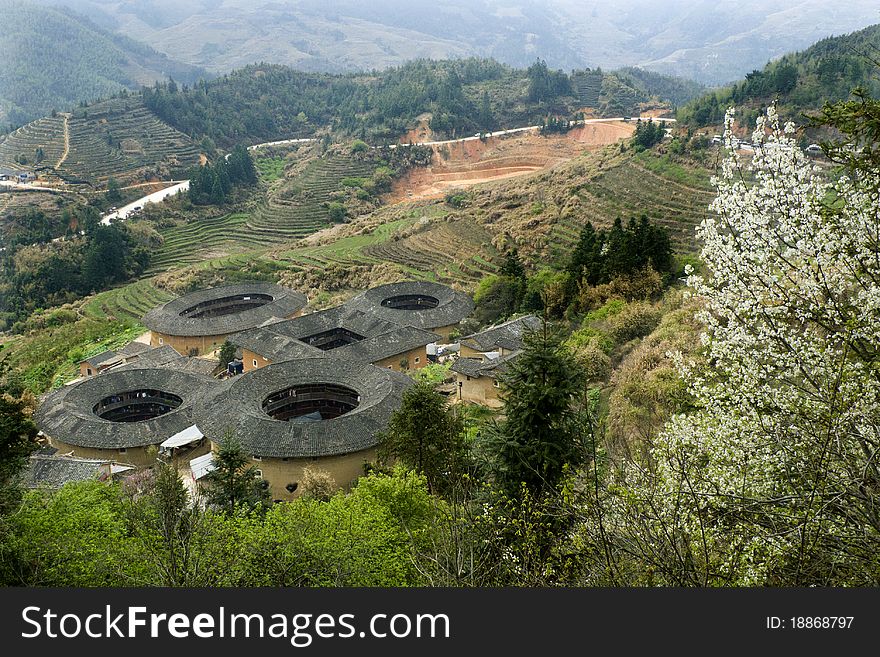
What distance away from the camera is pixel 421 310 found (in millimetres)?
37406

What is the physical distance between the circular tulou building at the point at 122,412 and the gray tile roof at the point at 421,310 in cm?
1053

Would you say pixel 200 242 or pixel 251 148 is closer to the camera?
pixel 200 242

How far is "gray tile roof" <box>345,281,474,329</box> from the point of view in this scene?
35.7m

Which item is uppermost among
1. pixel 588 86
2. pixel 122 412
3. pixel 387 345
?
pixel 588 86

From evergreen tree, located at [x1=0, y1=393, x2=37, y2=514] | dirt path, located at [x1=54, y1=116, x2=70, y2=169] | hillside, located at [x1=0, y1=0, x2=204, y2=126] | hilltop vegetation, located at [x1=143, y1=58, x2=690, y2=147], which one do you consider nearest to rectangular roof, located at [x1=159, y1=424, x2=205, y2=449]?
evergreen tree, located at [x1=0, y1=393, x2=37, y2=514]

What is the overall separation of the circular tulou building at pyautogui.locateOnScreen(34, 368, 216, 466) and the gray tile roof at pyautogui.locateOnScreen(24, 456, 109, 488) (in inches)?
83.5

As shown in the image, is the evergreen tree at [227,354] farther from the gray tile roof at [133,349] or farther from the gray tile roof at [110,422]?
the gray tile roof at [133,349]

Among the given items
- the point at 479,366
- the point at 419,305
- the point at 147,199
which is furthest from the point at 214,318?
the point at 147,199

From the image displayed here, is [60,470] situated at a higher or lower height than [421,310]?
lower

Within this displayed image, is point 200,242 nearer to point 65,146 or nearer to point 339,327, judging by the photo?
point 65,146

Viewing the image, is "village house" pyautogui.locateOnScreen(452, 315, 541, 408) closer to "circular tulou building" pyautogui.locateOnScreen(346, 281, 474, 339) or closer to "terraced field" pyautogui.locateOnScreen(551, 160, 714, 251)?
"circular tulou building" pyautogui.locateOnScreen(346, 281, 474, 339)

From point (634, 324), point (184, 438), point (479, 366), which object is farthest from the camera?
point (479, 366)

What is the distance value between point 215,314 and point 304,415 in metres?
19.2

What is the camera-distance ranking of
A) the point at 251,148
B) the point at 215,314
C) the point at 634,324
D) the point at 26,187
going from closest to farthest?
the point at 634,324 → the point at 215,314 → the point at 26,187 → the point at 251,148
